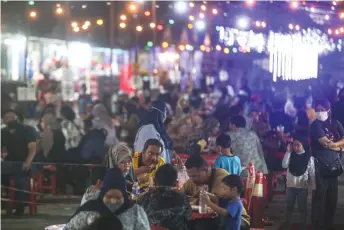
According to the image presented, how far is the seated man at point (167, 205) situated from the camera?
709cm

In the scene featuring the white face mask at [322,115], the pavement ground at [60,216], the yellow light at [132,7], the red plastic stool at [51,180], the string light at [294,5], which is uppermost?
the yellow light at [132,7]

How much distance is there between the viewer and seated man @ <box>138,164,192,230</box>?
23.3 feet

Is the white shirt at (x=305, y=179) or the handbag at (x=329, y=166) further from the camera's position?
the white shirt at (x=305, y=179)

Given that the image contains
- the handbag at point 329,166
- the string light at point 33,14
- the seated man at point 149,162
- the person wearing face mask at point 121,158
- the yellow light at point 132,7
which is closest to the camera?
the person wearing face mask at point 121,158

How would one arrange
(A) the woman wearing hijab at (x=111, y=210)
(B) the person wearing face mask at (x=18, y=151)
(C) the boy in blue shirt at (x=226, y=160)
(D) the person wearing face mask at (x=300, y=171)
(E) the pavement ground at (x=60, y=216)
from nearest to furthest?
(A) the woman wearing hijab at (x=111, y=210) → (C) the boy in blue shirt at (x=226, y=160) → (D) the person wearing face mask at (x=300, y=171) → (E) the pavement ground at (x=60, y=216) → (B) the person wearing face mask at (x=18, y=151)

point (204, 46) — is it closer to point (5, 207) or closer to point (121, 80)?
point (121, 80)

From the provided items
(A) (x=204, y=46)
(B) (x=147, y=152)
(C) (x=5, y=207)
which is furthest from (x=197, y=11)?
(B) (x=147, y=152)

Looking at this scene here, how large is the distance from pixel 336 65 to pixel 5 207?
721 centimetres

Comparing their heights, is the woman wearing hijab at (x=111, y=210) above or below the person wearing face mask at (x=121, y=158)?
below

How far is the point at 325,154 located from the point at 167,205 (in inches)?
175

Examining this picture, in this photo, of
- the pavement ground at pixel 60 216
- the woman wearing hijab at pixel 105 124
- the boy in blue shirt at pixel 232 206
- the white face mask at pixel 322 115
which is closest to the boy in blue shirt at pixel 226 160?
the white face mask at pixel 322 115

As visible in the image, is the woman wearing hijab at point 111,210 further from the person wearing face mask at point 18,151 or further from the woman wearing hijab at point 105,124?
the woman wearing hijab at point 105,124

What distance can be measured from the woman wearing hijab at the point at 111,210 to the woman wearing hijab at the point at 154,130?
5112 mm

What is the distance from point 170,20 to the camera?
3064cm
